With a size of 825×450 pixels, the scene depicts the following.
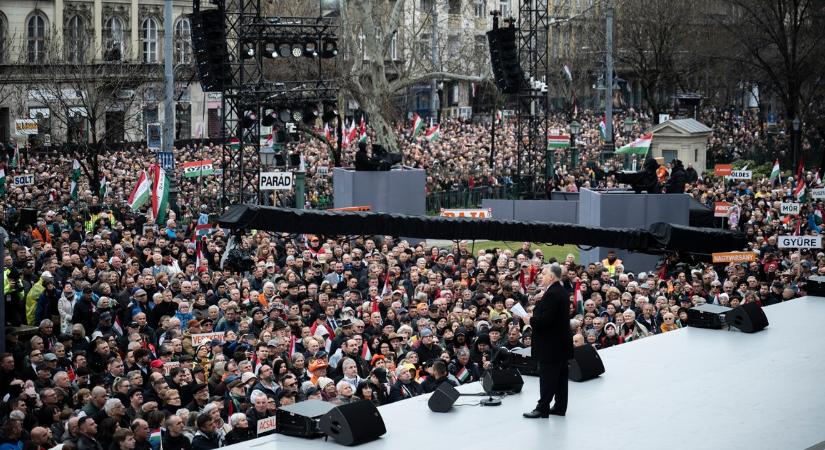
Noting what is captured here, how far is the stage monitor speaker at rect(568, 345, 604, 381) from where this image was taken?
1127cm

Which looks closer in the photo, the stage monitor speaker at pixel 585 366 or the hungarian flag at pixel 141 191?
the stage monitor speaker at pixel 585 366

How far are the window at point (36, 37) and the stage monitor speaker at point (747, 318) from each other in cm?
4706

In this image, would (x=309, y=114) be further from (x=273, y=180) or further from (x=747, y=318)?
(x=747, y=318)

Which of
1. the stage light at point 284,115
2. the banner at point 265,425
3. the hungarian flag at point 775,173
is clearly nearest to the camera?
the banner at point 265,425

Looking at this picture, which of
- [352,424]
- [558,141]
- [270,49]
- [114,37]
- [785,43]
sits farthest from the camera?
[114,37]

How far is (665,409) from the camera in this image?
33.4 ft

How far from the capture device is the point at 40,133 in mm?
50750

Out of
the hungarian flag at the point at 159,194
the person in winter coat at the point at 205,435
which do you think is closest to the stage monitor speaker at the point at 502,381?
the person in winter coat at the point at 205,435

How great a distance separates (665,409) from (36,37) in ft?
172

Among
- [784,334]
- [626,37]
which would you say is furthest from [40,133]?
[784,334]

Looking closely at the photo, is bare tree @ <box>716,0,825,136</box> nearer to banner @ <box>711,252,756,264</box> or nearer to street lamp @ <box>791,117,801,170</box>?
street lamp @ <box>791,117,801,170</box>

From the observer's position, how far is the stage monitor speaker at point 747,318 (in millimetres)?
13298

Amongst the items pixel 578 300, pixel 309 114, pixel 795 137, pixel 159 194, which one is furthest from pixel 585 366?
pixel 795 137

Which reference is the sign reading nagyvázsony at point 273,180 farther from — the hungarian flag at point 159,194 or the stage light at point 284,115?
the stage light at point 284,115
